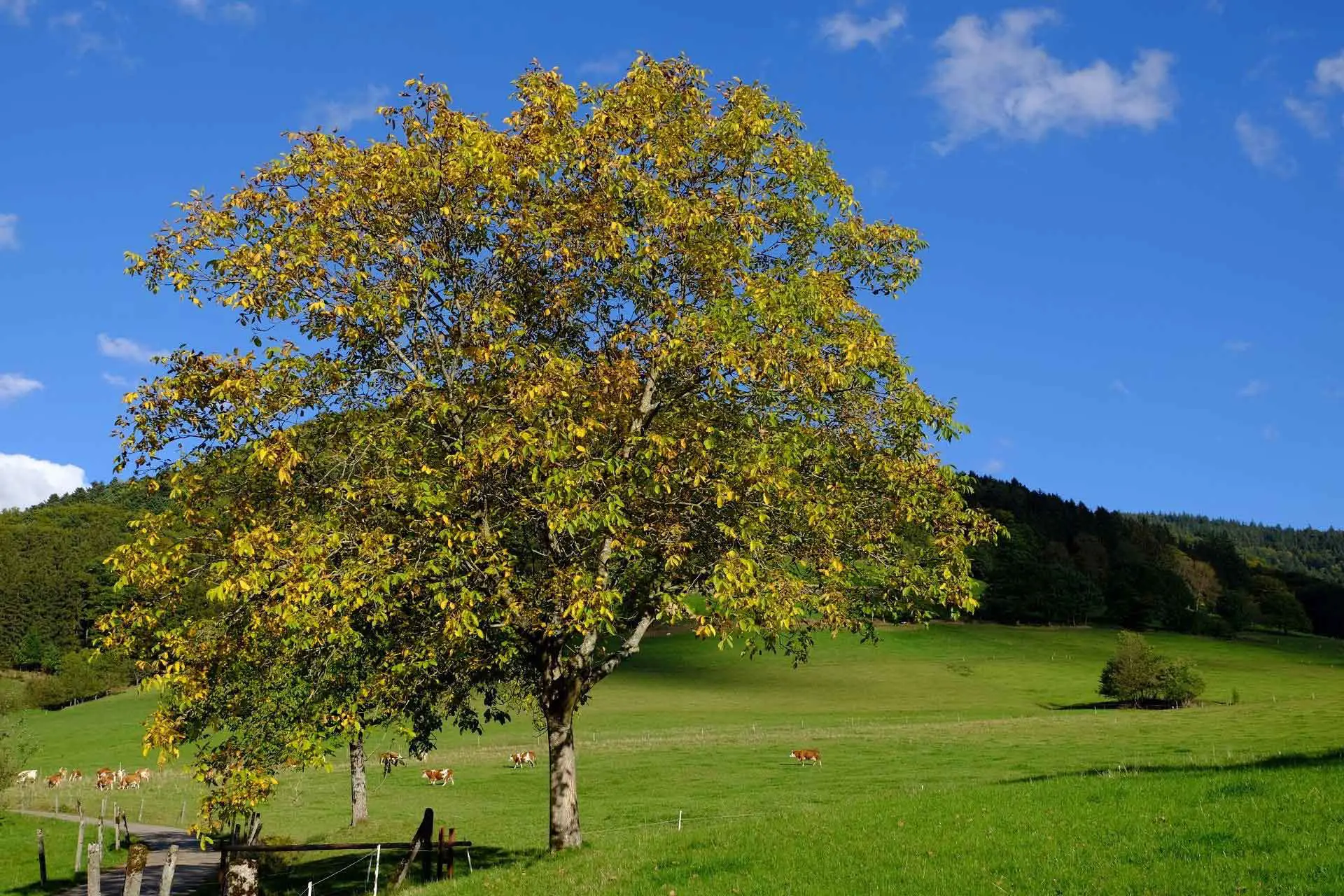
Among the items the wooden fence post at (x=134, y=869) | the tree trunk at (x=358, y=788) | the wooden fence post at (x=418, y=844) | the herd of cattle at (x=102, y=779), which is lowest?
the herd of cattle at (x=102, y=779)

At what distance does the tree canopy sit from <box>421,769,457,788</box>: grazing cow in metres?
39.6

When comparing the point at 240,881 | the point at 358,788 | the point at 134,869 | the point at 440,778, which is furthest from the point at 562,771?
the point at 440,778

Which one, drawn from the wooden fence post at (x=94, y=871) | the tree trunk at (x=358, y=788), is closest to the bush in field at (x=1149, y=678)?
the tree trunk at (x=358, y=788)

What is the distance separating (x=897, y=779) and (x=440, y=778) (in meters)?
27.4

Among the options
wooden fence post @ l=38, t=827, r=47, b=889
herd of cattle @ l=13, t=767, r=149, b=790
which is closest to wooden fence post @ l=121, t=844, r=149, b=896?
wooden fence post @ l=38, t=827, r=47, b=889

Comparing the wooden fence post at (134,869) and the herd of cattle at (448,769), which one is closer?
the wooden fence post at (134,869)

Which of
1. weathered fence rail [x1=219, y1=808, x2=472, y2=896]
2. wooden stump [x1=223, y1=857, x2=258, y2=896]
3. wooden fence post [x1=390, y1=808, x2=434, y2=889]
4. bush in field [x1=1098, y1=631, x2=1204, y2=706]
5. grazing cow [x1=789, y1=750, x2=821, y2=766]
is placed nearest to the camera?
weathered fence rail [x1=219, y1=808, x2=472, y2=896]

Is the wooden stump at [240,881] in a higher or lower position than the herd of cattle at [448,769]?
higher

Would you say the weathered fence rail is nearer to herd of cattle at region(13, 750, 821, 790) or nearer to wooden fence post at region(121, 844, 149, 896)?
wooden fence post at region(121, 844, 149, 896)

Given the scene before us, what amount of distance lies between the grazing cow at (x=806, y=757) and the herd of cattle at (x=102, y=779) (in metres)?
47.2

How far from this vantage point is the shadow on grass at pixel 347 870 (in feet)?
101

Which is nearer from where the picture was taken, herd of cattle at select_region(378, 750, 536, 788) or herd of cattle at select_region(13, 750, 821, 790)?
herd of cattle at select_region(378, 750, 536, 788)

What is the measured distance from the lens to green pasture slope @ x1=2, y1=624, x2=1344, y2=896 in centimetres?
1722

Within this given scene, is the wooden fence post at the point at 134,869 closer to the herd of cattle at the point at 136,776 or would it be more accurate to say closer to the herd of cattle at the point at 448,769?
the herd of cattle at the point at 448,769
